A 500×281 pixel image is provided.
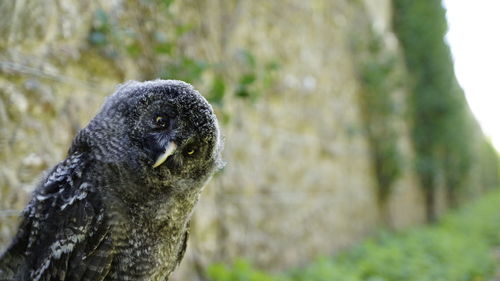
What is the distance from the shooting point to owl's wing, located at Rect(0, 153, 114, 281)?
5.04 ft

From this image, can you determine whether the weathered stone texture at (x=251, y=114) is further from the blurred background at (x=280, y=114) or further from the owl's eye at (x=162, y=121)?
the owl's eye at (x=162, y=121)

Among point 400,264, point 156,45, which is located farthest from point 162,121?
point 400,264

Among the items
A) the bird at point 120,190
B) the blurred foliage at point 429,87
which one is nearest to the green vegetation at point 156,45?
the bird at point 120,190

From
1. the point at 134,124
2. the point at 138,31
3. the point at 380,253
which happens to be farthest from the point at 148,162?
the point at 380,253

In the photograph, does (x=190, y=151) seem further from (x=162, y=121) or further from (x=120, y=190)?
(x=120, y=190)

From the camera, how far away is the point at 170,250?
1.72 m

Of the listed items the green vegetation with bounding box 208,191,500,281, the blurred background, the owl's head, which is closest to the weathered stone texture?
the blurred background

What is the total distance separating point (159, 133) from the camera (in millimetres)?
1482

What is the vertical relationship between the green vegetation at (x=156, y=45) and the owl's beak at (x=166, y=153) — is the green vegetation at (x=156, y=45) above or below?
above

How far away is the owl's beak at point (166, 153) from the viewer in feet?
4.68

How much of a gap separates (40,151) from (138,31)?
3.35ft

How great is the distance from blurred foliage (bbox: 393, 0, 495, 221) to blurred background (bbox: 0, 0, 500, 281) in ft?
0.16

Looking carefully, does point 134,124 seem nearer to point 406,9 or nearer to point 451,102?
point 406,9

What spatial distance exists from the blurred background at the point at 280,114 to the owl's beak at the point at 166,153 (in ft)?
3.56
